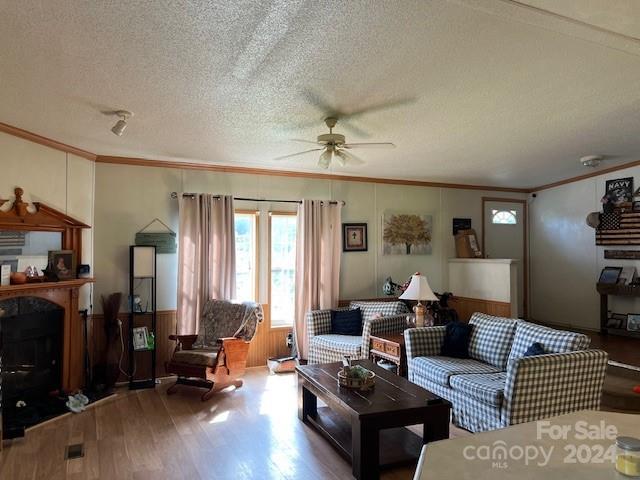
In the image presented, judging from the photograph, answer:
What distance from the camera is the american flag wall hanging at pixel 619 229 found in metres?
5.84

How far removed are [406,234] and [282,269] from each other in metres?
1.98

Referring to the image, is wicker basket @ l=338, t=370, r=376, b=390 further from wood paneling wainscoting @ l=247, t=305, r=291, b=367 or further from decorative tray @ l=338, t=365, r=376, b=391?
wood paneling wainscoting @ l=247, t=305, r=291, b=367

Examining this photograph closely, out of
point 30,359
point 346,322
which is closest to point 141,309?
point 30,359

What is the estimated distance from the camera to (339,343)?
491 cm

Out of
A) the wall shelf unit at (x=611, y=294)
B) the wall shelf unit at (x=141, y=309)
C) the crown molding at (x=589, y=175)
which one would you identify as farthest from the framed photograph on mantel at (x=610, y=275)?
the wall shelf unit at (x=141, y=309)

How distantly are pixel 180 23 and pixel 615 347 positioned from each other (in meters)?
5.94

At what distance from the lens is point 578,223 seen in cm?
668

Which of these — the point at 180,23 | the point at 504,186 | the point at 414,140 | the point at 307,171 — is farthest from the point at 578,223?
the point at 180,23

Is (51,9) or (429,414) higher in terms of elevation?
(51,9)

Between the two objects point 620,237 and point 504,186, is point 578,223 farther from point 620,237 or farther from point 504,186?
point 504,186

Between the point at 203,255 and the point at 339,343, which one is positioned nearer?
the point at 339,343

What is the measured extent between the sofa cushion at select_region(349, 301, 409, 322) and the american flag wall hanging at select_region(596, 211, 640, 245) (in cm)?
331

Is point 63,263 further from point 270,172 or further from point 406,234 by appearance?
point 406,234

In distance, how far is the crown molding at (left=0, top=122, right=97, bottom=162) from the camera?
3.70 meters
